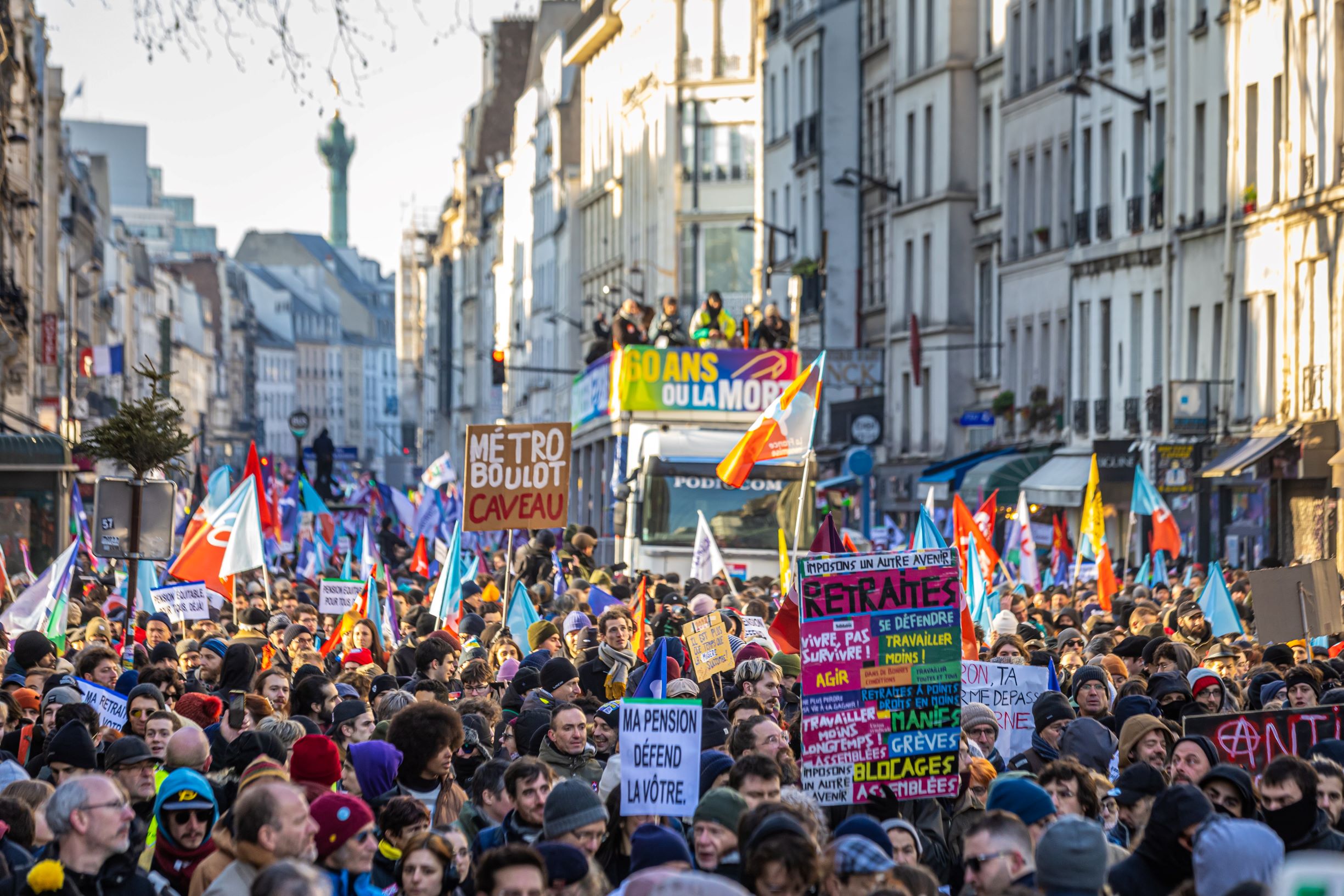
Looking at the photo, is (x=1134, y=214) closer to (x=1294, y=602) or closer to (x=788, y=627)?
(x=1294, y=602)

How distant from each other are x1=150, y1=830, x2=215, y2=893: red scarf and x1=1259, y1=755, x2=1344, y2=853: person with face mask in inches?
146

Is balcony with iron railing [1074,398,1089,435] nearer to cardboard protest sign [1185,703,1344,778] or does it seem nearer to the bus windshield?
the bus windshield

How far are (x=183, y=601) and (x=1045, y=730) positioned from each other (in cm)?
841

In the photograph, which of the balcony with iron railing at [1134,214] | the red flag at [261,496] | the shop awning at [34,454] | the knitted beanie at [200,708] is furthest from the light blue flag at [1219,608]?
the balcony with iron railing at [1134,214]

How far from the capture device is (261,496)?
28.5m

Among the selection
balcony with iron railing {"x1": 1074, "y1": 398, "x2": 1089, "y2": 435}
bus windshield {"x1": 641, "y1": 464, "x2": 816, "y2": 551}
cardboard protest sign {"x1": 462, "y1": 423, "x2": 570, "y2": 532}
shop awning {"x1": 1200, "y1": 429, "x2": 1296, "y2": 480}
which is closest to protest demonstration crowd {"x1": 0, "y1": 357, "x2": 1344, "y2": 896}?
cardboard protest sign {"x1": 462, "y1": 423, "x2": 570, "y2": 532}

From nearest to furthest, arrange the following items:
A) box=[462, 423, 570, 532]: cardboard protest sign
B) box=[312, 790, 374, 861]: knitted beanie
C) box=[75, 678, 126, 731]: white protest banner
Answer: box=[312, 790, 374, 861]: knitted beanie → box=[75, 678, 126, 731]: white protest banner → box=[462, 423, 570, 532]: cardboard protest sign

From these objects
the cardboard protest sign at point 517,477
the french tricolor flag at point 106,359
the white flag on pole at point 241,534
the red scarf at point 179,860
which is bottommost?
the red scarf at point 179,860

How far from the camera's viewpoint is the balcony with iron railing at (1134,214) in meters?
38.2

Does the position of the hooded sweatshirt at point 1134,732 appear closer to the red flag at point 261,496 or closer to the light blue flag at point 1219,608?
the light blue flag at point 1219,608

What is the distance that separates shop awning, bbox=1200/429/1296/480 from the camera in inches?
1230

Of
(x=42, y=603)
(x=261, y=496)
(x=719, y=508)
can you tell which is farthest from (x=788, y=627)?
(x=261, y=496)

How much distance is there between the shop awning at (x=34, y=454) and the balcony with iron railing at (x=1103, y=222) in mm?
17629

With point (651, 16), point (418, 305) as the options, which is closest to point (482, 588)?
point (651, 16)
